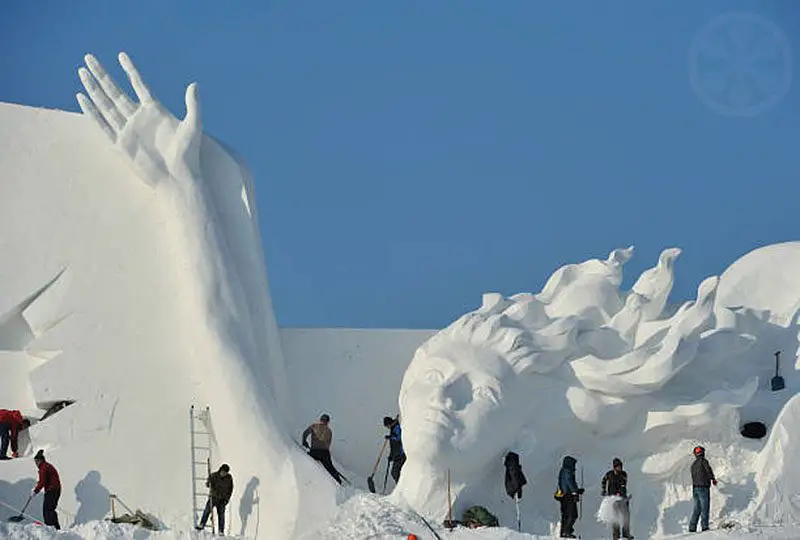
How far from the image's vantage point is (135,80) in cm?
2405

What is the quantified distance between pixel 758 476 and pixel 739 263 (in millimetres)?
3203

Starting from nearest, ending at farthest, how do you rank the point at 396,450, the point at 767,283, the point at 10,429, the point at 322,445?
the point at 322,445 < the point at 10,429 < the point at 396,450 < the point at 767,283

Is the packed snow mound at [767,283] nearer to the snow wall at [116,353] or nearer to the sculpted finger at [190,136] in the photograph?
the snow wall at [116,353]

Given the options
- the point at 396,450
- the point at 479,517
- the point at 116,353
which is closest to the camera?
the point at 479,517

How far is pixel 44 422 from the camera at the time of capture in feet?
74.4

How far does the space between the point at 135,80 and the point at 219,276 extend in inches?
103

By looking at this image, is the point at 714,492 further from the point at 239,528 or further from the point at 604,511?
the point at 239,528

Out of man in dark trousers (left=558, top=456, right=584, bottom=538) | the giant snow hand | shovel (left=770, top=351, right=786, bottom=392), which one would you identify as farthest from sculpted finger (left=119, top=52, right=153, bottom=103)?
shovel (left=770, top=351, right=786, bottom=392)

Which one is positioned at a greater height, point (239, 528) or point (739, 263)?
point (739, 263)

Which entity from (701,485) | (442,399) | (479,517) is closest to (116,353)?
(442,399)

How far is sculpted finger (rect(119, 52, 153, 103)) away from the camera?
2397cm

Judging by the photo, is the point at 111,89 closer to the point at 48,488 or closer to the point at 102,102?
the point at 102,102

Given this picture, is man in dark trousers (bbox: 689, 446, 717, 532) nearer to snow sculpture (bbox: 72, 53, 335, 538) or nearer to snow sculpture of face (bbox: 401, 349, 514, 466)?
snow sculpture of face (bbox: 401, 349, 514, 466)

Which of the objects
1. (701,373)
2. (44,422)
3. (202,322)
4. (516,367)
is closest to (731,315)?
(701,373)
